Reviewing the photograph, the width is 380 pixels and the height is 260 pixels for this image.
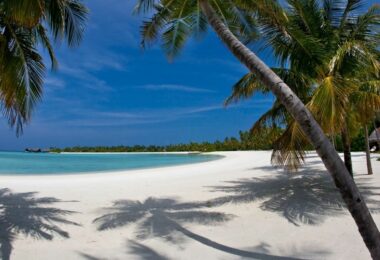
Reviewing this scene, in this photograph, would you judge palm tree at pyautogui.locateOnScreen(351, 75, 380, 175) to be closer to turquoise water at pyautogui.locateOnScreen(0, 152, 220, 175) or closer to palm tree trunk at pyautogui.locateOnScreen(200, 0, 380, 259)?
palm tree trunk at pyautogui.locateOnScreen(200, 0, 380, 259)

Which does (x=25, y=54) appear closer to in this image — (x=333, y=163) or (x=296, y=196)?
(x=333, y=163)

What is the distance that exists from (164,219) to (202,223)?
76 centimetres

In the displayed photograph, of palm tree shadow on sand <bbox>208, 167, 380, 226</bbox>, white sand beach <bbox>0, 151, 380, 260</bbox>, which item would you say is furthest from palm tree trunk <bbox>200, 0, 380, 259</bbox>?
palm tree shadow on sand <bbox>208, 167, 380, 226</bbox>

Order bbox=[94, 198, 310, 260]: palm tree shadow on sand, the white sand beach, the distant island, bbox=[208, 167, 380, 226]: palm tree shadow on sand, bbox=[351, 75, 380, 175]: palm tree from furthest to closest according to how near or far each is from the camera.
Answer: the distant island, bbox=[351, 75, 380, 175]: palm tree, bbox=[208, 167, 380, 226]: palm tree shadow on sand, bbox=[94, 198, 310, 260]: palm tree shadow on sand, the white sand beach

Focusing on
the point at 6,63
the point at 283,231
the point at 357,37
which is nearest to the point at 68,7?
the point at 6,63

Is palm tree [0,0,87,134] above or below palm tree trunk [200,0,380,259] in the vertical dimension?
above

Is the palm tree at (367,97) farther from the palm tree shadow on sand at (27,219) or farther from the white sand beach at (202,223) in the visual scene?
the palm tree shadow on sand at (27,219)

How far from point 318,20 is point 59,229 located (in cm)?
725

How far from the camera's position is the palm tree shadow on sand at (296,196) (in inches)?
271

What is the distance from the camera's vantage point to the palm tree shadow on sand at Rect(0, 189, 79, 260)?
5.58 metres

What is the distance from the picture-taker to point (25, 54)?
6305 mm

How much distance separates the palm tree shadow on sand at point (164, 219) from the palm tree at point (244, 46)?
1.49m

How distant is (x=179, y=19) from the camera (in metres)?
7.39

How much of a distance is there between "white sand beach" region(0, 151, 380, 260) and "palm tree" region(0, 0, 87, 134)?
7.32ft
